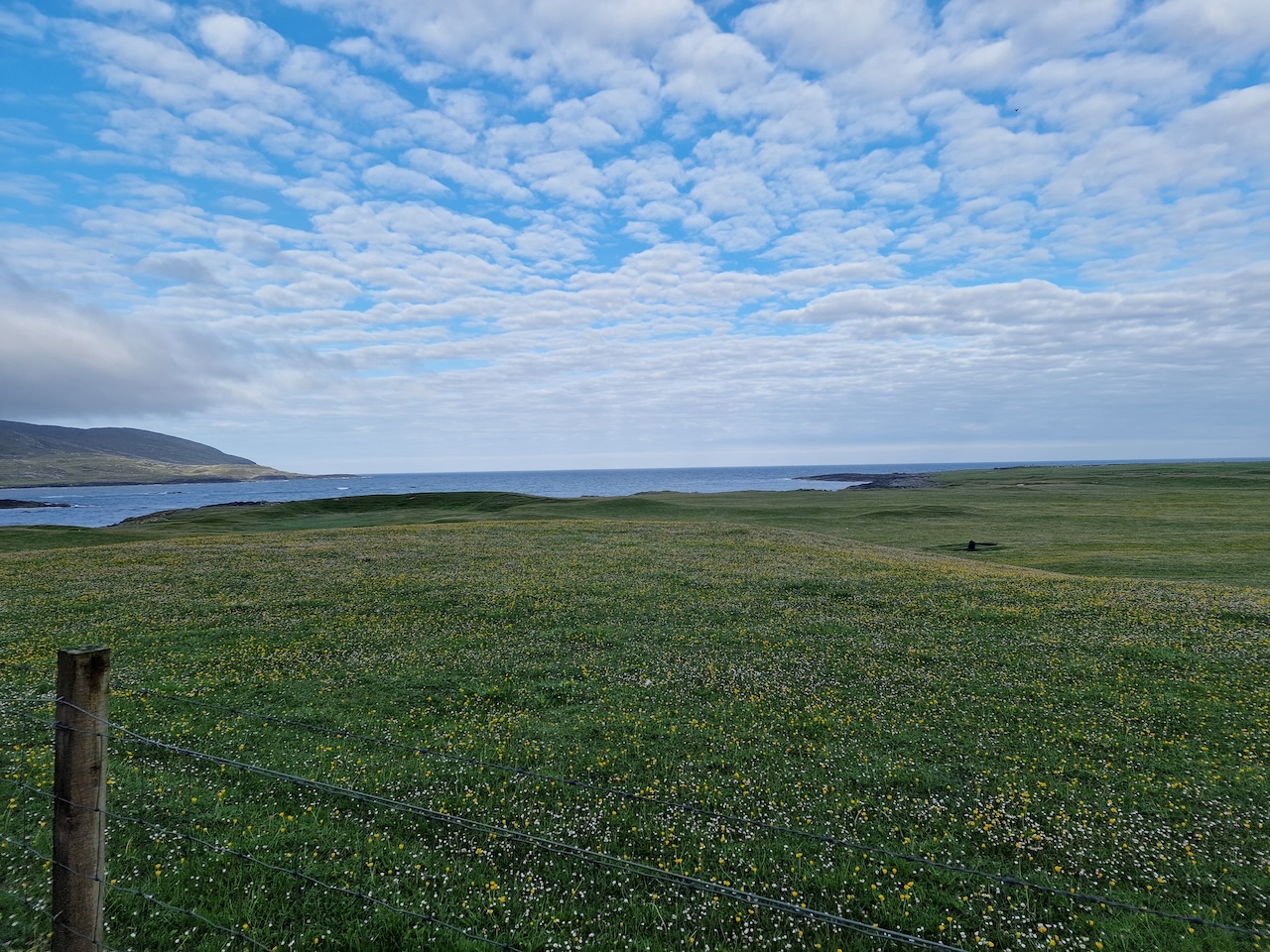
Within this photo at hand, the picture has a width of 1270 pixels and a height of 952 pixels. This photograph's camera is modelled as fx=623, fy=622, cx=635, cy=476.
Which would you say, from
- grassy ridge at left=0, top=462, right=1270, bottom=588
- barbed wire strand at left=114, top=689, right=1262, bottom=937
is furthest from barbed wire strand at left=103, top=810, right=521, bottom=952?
grassy ridge at left=0, top=462, right=1270, bottom=588

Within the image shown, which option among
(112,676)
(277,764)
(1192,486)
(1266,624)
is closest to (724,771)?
(277,764)

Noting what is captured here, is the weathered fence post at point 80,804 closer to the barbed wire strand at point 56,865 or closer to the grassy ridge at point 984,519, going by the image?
the barbed wire strand at point 56,865

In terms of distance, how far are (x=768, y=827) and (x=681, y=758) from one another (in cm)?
389

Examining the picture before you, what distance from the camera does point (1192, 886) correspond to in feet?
31.6

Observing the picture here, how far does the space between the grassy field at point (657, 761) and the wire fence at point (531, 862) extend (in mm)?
68

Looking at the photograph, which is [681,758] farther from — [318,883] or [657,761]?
[318,883]

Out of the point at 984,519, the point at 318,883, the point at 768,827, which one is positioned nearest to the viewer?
the point at 318,883

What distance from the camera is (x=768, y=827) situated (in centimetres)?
1020

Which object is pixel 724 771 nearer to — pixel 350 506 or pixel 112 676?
pixel 112 676

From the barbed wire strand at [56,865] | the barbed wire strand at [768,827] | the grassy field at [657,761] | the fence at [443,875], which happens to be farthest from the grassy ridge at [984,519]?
the barbed wire strand at [56,865]

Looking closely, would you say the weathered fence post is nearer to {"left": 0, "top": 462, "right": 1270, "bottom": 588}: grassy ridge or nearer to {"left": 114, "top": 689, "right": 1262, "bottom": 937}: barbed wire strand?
{"left": 114, "top": 689, "right": 1262, "bottom": 937}: barbed wire strand

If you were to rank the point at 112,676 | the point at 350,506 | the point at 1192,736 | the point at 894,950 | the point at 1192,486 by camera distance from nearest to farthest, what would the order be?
1. the point at 894,950
2. the point at 1192,736
3. the point at 112,676
4. the point at 350,506
5. the point at 1192,486

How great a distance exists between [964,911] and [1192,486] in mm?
154301

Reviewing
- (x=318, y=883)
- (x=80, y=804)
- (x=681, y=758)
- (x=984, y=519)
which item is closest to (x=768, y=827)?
(x=681, y=758)
